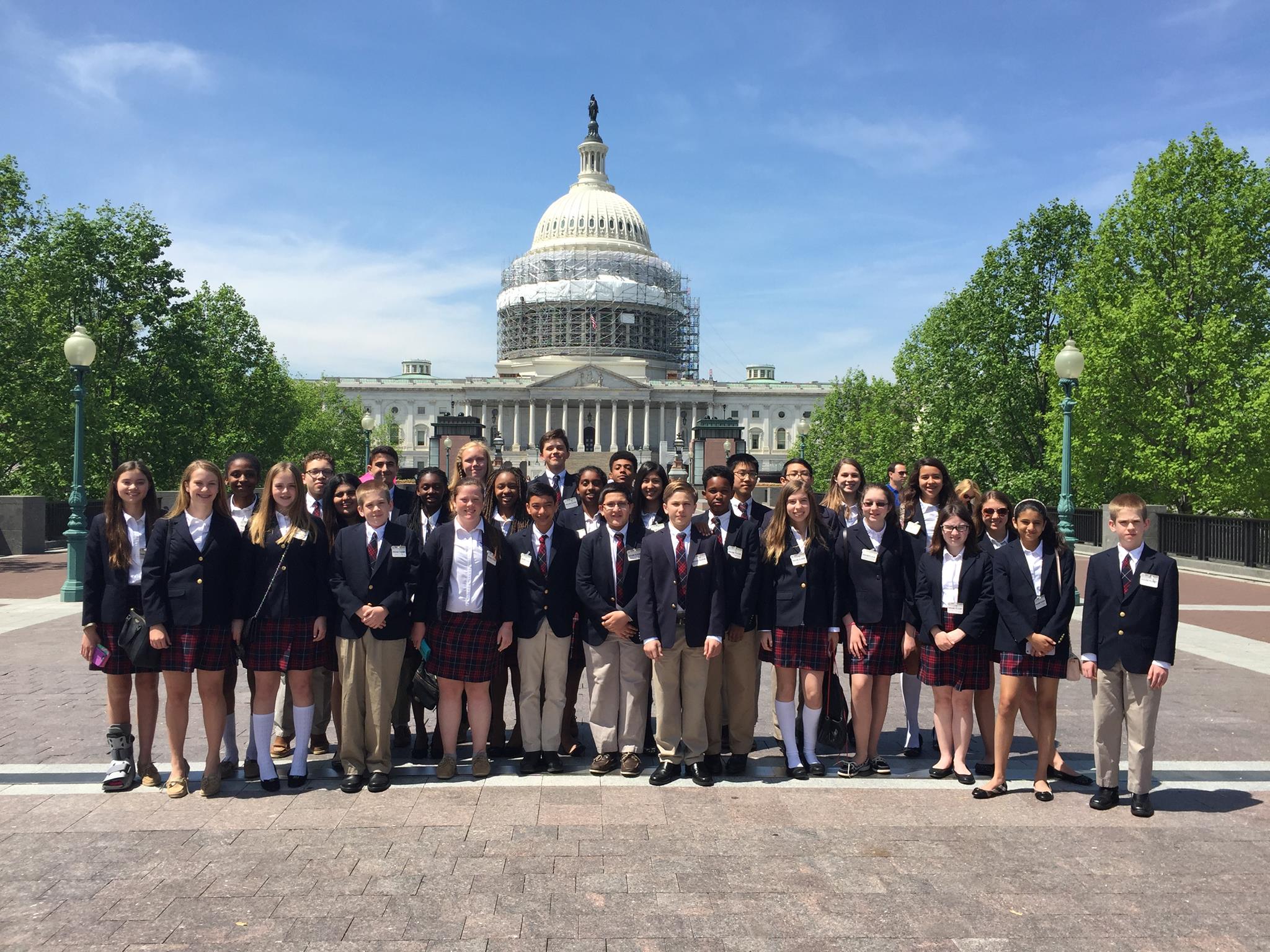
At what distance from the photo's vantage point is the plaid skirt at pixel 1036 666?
684cm

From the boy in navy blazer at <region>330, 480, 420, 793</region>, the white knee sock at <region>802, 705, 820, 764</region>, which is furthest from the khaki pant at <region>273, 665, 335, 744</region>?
the white knee sock at <region>802, 705, 820, 764</region>

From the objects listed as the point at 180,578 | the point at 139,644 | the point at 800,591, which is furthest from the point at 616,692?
the point at 139,644

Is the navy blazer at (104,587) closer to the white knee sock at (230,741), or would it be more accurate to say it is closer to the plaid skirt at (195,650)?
the plaid skirt at (195,650)

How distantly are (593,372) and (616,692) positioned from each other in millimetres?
103648

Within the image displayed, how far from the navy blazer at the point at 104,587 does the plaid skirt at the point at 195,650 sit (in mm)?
462

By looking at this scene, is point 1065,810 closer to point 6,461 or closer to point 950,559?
point 950,559

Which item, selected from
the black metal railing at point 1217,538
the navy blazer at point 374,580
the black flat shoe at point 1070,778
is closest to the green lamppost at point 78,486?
the navy blazer at point 374,580

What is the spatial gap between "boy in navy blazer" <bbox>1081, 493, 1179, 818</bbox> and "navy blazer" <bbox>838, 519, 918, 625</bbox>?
133 cm

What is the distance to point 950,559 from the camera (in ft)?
23.9

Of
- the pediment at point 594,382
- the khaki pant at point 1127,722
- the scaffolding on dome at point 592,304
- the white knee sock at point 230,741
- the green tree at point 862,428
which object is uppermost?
the scaffolding on dome at point 592,304

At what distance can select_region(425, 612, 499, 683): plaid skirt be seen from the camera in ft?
23.3

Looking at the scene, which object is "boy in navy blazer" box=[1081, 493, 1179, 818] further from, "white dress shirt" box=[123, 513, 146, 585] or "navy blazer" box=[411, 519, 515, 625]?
"white dress shirt" box=[123, 513, 146, 585]

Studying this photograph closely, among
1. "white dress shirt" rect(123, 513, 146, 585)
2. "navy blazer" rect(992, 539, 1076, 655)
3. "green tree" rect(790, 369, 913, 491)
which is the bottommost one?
"navy blazer" rect(992, 539, 1076, 655)

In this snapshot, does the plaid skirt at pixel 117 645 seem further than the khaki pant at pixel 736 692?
No
